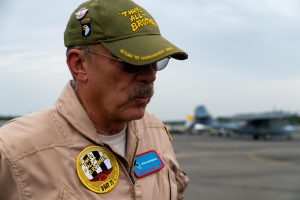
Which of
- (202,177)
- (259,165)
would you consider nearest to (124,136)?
(202,177)

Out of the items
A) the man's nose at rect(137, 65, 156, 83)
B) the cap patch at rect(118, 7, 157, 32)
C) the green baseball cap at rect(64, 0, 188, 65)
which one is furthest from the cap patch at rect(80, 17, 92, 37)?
the man's nose at rect(137, 65, 156, 83)

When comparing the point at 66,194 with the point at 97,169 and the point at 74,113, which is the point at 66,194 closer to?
the point at 97,169

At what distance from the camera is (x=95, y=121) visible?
1.70m

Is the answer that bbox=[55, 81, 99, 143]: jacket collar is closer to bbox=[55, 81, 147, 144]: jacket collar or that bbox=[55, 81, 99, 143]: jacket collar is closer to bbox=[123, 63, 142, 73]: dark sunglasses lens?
bbox=[55, 81, 147, 144]: jacket collar

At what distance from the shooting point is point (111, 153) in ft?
5.38

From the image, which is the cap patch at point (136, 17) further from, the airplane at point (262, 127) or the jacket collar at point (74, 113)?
the airplane at point (262, 127)

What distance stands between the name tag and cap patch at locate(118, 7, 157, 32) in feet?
1.95

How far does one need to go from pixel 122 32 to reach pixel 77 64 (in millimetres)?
265

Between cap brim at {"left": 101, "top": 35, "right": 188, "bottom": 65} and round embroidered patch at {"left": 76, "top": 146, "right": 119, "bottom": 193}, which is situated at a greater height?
cap brim at {"left": 101, "top": 35, "right": 188, "bottom": 65}

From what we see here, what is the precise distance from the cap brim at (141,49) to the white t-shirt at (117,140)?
39cm

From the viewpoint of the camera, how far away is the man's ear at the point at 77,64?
163cm

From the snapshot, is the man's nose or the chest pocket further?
the man's nose

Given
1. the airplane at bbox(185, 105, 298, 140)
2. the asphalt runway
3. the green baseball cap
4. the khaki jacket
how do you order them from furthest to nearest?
the airplane at bbox(185, 105, 298, 140) → the asphalt runway → the green baseball cap → the khaki jacket

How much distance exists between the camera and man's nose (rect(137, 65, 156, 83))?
1592mm
